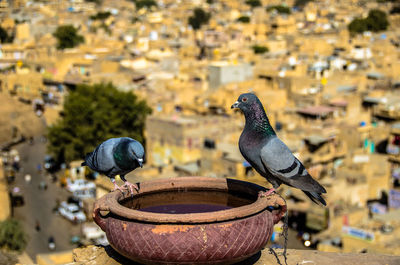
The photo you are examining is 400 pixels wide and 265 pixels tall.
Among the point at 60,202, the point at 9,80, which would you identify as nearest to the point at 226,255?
the point at 60,202

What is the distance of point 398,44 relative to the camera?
48969 mm

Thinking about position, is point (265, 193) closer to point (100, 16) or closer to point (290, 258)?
point (290, 258)

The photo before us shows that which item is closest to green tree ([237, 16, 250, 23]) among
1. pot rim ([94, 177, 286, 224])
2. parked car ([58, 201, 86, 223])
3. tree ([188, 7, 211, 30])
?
tree ([188, 7, 211, 30])

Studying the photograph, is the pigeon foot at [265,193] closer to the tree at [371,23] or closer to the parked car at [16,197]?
the parked car at [16,197]

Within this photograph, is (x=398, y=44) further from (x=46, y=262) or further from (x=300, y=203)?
(x=46, y=262)

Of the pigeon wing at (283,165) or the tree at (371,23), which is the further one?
the tree at (371,23)

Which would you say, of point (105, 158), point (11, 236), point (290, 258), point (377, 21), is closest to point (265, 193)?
point (290, 258)

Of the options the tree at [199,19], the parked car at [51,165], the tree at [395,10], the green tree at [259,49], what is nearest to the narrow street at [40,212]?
the parked car at [51,165]

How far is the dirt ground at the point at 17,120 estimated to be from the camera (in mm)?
32419

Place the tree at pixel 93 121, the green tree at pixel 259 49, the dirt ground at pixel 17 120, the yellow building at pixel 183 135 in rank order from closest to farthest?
the yellow building at pixel 183 135 → the tree at pixel 93 121 → the dirt ground at pixel 17 120 → the green tree at pixel 259 49

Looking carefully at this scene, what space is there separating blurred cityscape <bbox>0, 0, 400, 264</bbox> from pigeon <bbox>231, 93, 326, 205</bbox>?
24.7 inches

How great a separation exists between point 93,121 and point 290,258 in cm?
2311

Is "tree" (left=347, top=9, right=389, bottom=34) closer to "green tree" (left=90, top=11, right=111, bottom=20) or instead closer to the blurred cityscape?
the blurred cityscape

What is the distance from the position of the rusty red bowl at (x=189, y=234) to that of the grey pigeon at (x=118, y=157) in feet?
1.10
